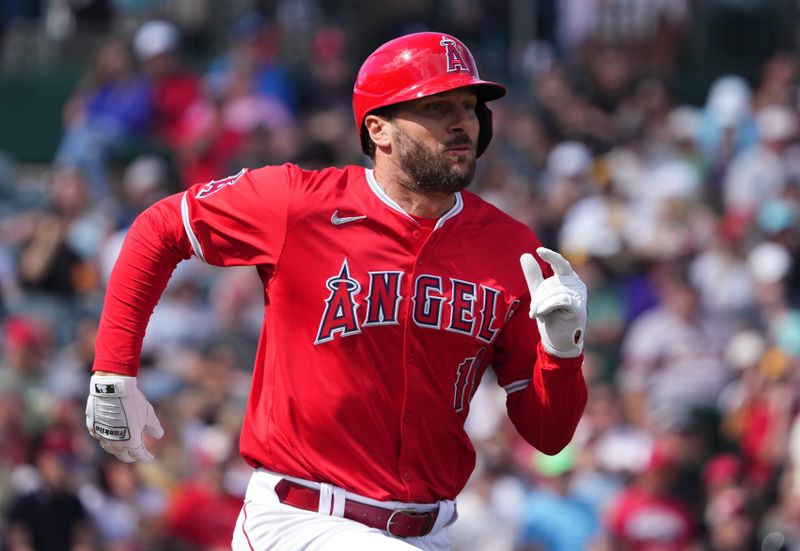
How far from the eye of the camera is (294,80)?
43.0 ft

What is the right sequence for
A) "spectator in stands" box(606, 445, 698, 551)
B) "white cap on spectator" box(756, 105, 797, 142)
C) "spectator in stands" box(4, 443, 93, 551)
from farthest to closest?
"white cap on spectator" box(756, 105, 797, 142) → "spectator in stands" box(606, 445, 698, 551) → "spectator in stands" box(4, 443, 93, 551)

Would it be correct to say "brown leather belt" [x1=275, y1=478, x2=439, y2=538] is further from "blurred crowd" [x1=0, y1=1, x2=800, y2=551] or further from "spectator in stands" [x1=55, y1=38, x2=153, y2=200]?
"spectator in stands" [x1=55, y1=38, x2=153, y2=200]

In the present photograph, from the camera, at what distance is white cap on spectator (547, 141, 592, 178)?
1255cm

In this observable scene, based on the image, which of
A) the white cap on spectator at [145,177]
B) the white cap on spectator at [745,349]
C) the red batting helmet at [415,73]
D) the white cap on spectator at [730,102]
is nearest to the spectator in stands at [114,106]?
the white cap on spectator at [145,177]

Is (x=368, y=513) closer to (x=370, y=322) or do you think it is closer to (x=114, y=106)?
(x=370, y=322)

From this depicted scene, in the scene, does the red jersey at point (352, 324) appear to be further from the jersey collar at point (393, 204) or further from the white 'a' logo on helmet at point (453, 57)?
the white 'a' logo on helmet at point (453, 57)

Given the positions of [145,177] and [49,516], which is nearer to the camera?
[49,516]

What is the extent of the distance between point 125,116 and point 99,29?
2.12 meters

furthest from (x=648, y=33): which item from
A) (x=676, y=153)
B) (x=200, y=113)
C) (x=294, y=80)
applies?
(x=200, y=113)

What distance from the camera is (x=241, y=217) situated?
4777 millimetres

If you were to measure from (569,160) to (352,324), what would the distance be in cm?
815

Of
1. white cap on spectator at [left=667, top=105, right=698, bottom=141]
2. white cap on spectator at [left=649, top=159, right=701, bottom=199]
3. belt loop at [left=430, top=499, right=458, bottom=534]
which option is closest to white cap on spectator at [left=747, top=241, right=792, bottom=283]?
white cap on spectator at [left=649, top=159, right=701, bottom=199]

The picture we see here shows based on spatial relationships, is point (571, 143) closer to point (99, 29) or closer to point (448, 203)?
Answer: point (99, 29)

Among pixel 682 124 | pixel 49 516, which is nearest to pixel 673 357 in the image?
pixel 682 124
